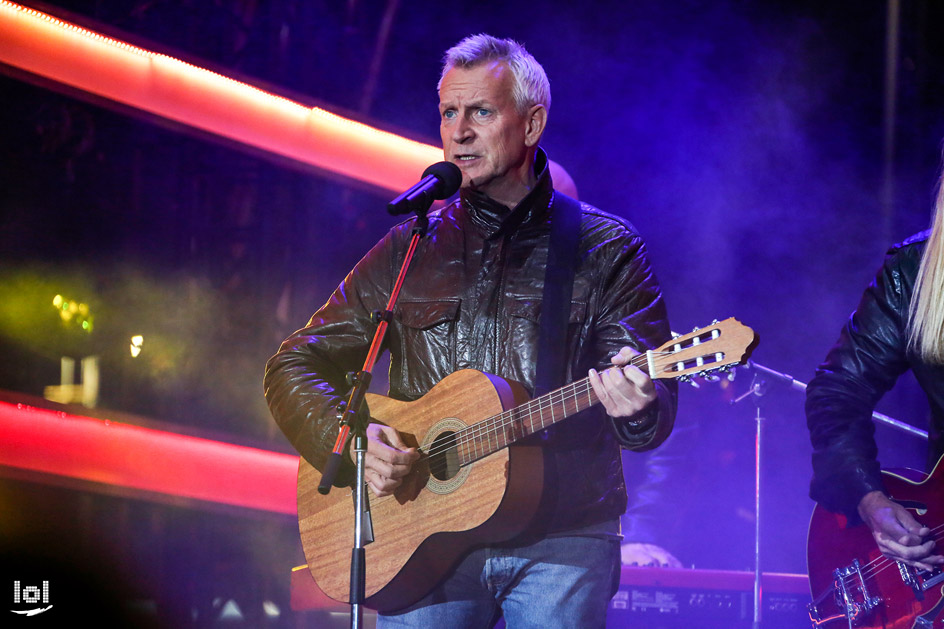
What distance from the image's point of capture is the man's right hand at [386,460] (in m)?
2.33

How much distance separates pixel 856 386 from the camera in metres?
2.61

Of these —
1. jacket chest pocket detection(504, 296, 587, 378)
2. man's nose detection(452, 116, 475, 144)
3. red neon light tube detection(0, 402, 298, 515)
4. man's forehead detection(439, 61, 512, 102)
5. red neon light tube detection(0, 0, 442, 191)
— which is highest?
red neon light tube detection(0, 0, 442, 191)

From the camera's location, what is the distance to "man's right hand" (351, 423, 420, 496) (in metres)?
2.33

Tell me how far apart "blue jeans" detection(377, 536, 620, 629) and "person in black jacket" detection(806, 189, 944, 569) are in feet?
2.36

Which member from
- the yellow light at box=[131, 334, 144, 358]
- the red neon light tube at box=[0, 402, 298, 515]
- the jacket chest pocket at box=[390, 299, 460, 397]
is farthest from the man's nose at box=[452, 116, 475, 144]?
the yellow light at box=[131, 334, 144, 358]

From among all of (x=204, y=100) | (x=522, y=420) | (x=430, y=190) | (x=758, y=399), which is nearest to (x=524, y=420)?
(x=522, y=420)

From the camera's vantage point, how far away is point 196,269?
5.79 m

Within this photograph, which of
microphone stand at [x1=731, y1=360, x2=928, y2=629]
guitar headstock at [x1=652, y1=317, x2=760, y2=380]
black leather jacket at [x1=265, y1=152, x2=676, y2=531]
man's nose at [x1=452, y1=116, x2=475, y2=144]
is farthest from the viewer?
microphone stand at [x1=731, y1=360, x2=928, y2=629]

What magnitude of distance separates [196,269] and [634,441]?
4.34 meters

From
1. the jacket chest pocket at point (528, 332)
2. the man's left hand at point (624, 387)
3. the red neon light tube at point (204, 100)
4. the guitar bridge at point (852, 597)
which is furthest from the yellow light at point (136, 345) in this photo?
the guitar bridge at point (852, 597)

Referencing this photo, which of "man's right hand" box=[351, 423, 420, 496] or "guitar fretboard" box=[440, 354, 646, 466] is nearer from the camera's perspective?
"guitar fretboard" box=[440, 354, 646, 466]

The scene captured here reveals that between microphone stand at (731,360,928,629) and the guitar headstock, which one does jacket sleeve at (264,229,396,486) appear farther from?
microphone stand at (731,360,928,629)

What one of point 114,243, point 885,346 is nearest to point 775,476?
point 885,346

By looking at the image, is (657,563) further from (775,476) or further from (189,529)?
(189,529)
